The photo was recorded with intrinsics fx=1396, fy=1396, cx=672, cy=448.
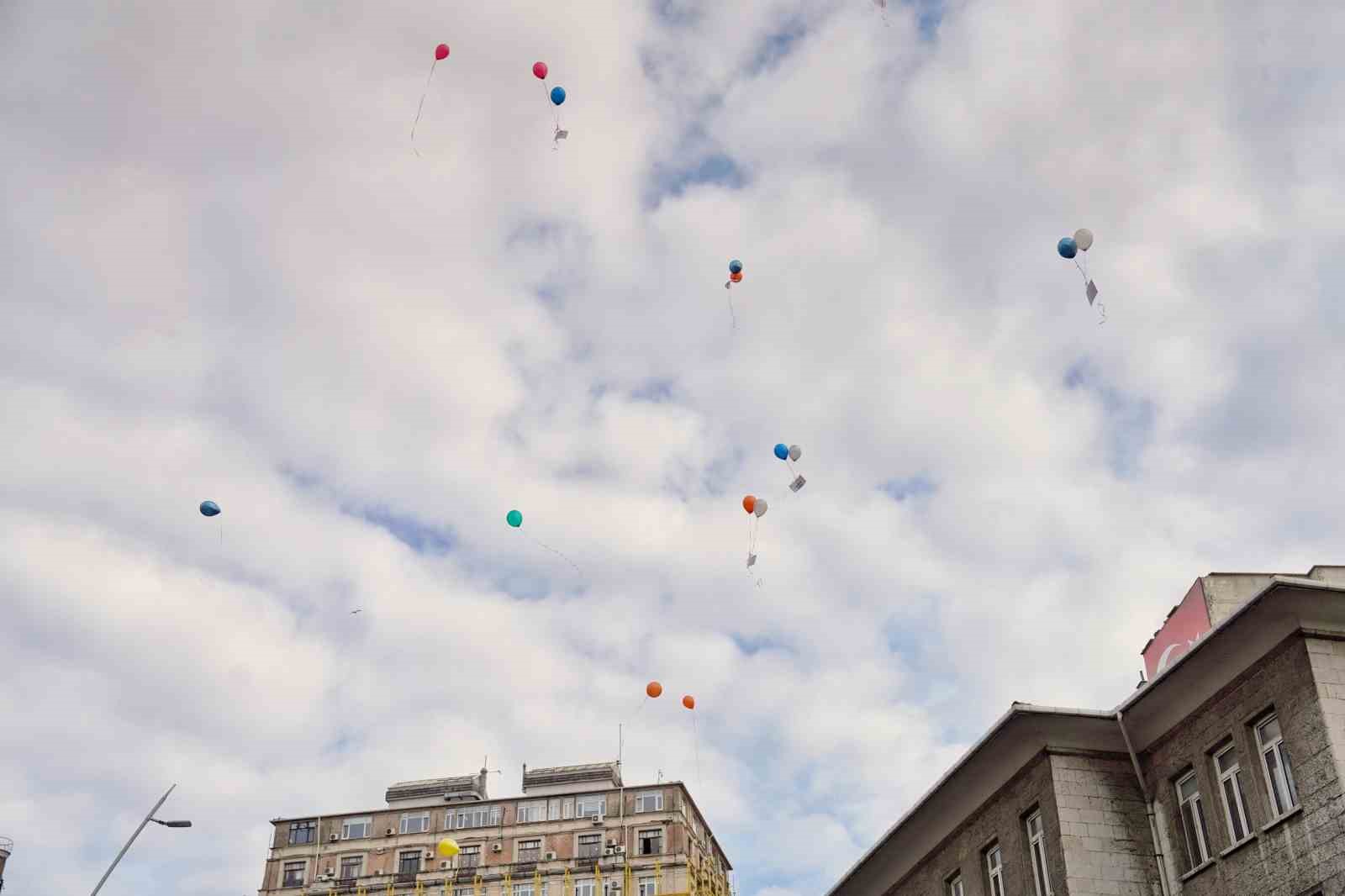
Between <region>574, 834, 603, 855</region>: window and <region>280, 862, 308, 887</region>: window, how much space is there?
60.3 feet

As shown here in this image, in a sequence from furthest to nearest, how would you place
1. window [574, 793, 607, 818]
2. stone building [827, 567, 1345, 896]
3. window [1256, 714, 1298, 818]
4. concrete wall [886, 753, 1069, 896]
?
window [574, 793, 607, 818]
concrete wall [886, 753, 1069, 896]
window [1256, 714, 1298, 818]
stone building [827, 567, 1345, 896]

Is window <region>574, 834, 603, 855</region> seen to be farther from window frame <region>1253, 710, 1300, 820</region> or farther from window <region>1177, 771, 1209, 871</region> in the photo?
window frame <region>1253, 710, 1300, 820</region>

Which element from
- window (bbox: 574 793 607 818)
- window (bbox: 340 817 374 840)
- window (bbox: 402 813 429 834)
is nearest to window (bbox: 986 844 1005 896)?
window (bbox: 574 793 607 818)

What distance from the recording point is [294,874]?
88.9 m

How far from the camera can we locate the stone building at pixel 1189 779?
23.5 meters

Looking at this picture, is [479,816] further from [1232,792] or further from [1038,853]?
[1232,792]

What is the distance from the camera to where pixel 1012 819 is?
3050 cm

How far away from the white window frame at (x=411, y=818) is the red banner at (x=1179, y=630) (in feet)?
199

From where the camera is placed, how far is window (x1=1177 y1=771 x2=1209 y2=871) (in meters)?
26.4

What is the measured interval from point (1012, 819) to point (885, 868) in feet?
24.5

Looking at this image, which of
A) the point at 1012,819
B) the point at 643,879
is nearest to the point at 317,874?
the point at 643,879

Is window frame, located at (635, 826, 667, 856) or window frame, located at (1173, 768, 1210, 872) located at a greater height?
window frame, located at (635, 826, 667, 856)

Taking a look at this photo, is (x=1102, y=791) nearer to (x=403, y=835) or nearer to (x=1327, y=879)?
(x=1327, y=879)

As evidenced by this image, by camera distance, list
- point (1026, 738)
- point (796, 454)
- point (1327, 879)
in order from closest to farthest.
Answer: point (1327, 879), point (1026, 738), point (796, 454)
